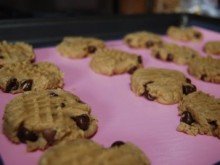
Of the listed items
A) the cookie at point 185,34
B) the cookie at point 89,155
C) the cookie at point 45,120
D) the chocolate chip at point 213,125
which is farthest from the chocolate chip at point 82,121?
the cookie at point 185,34

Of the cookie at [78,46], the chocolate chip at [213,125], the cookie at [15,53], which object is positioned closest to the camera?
the chocolate chip at [213,125]

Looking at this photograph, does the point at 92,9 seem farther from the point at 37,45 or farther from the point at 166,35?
the point at 37,45

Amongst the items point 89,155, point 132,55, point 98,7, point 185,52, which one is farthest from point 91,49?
point 98,7

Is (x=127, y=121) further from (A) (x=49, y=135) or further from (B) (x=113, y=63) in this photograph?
(B) (x=113, y=63)

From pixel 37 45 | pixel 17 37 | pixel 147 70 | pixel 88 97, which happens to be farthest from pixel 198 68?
pixel 17 37

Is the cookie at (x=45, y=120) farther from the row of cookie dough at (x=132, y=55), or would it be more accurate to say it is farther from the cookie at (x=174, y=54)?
the cookie at (x=174, y=54)
